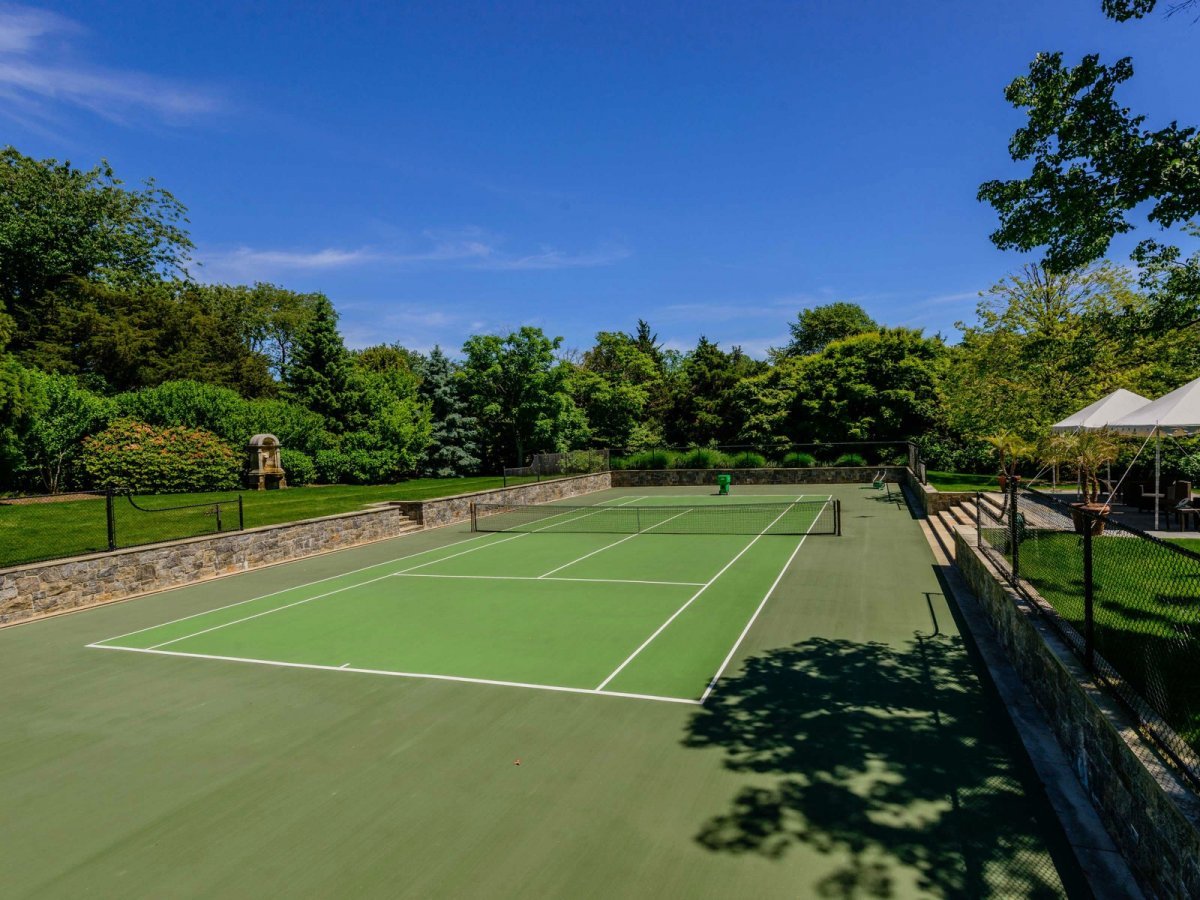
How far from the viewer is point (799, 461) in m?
36.6

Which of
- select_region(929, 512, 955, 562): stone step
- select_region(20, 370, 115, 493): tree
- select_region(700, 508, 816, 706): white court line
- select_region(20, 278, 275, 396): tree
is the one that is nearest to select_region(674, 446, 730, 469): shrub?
select_region(929, 512, 955, 562): stone step

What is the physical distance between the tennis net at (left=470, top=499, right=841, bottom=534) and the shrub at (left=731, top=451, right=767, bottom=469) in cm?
973

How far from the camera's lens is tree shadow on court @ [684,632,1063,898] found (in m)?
4.34

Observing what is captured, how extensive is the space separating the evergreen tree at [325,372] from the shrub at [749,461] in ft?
72.3

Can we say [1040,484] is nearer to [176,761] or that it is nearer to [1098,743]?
[1098,743]

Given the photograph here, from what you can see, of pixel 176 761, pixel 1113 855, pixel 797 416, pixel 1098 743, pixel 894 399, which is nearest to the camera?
pixel 1113 855

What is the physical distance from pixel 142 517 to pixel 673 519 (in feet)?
53.2

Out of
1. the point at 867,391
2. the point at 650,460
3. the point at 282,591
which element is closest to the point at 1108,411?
the point at 282,591

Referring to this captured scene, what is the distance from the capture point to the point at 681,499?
30656 millimetres

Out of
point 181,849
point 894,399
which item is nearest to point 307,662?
point 181,849

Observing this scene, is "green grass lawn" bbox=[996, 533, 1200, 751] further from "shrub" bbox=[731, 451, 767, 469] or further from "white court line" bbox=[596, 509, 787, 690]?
"shrub" bbox=[731, 451, 767, 469]

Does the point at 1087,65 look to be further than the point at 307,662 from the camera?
No

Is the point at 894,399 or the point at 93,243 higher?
the point at 93,243

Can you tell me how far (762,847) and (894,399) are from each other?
131 ft
